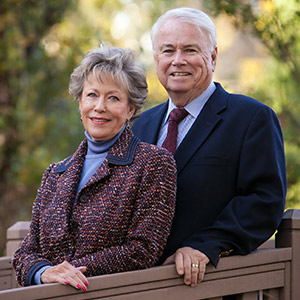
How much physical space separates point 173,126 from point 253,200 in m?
0.63

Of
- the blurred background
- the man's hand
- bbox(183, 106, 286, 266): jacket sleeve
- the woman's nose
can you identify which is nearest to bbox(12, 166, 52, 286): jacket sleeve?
the woman's nose

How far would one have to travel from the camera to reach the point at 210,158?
2.76m

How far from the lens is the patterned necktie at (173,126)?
9.57 feet

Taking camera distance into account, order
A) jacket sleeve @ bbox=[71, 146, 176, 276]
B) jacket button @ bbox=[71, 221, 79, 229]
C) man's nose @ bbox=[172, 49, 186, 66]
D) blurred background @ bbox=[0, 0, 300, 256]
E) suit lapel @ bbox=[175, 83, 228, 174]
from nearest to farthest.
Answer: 1. jacket sleeve @ bbox=[71, 146, 176, 276]
2. jacket button @ bbox=[71, 221, 79, 229]
3. suit lapel @ bbox=[175, 83, 228, 174]
4. man's nose @ bbox=[172, 49, 186, 66]
5. blurred background @ bbox=[0, 0, 300, 256]

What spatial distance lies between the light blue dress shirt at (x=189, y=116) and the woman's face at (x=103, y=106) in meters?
0.49

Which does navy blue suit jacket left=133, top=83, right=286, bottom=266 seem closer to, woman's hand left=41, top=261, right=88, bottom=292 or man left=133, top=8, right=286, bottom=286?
man left=133, top=8, right=286, bottom=286

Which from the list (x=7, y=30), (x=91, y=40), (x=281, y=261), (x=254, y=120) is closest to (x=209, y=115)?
(x=254, y=120)

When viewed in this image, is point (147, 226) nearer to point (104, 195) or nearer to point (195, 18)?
point (104, 195)

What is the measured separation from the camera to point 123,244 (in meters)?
2.36

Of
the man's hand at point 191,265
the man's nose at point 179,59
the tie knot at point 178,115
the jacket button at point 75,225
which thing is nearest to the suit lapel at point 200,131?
the tie knot at point 178,115

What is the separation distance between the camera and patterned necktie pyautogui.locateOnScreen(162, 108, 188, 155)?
2.92m

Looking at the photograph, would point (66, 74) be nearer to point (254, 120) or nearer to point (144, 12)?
point (144, 12)

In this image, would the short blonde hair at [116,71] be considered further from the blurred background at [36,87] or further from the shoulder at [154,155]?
the blurred background at [36,87]

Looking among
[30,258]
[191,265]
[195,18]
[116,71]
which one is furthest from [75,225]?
[195,18]
